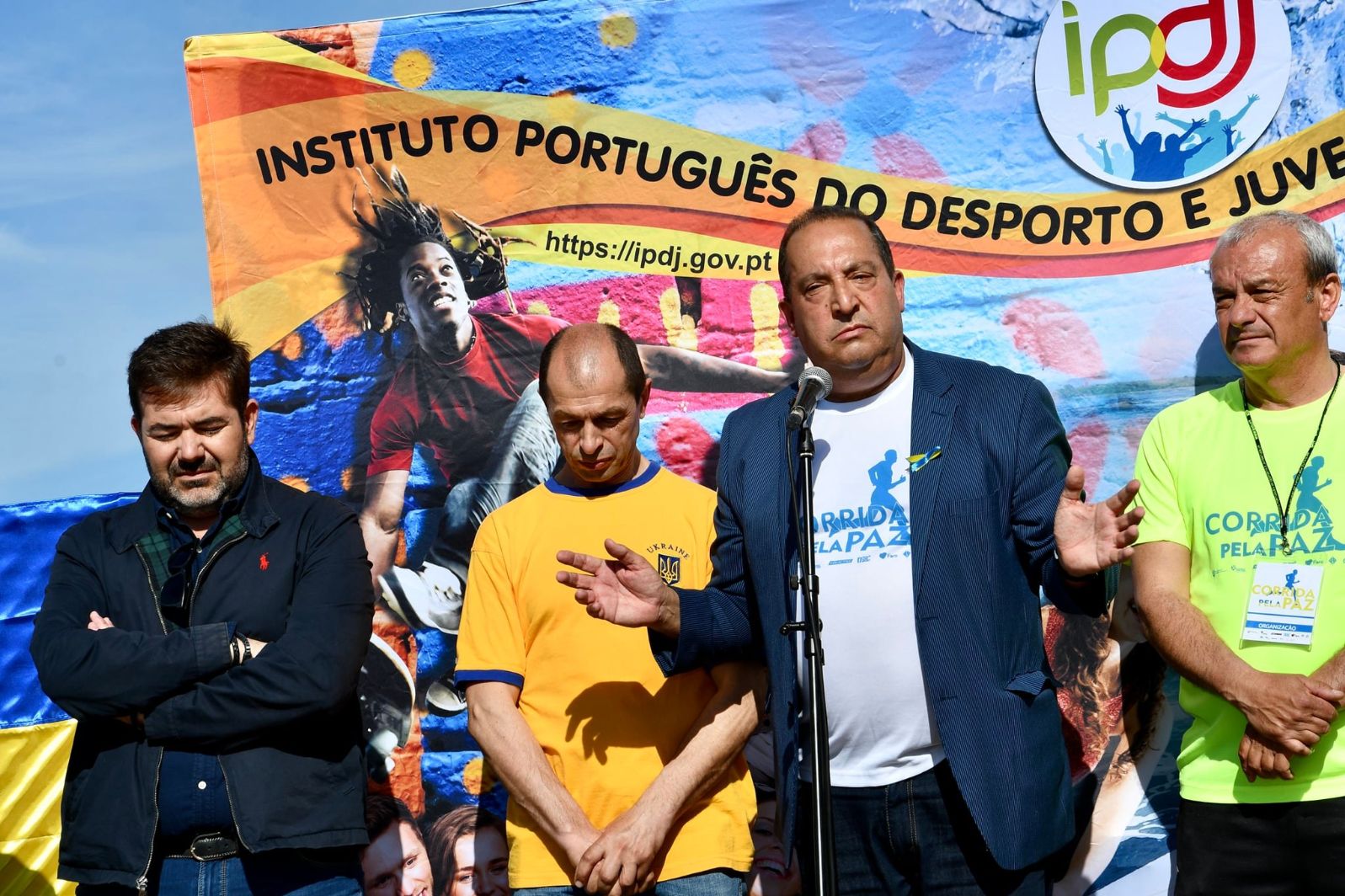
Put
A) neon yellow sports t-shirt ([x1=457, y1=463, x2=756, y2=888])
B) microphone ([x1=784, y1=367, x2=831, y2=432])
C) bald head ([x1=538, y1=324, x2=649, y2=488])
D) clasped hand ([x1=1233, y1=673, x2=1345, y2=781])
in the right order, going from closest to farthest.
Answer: microphone ([x1=784, y1=367, x2=831, y2=432]), clasped hand ([x1=1233, y1=673, x2=1345, y2=781]), neon yellow sports t-shirt ([x1=457, y1=463, x2=756, y2=888]), bald head ([x1=538, y1=324, x2=649, y2=488])

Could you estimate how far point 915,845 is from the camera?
3.01 metres

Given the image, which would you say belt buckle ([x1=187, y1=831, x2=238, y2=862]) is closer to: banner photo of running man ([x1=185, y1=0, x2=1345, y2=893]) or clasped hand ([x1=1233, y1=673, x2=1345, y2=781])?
banner photo of running man ([x1=185, y1=0, x2=1345, y2=893])

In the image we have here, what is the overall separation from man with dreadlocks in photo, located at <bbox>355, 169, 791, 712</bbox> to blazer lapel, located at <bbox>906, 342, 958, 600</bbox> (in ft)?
3.16

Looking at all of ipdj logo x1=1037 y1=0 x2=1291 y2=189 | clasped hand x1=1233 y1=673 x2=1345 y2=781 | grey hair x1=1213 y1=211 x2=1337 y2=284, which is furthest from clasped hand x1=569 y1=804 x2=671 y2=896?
ipdj logo x1=1037 y1=0 x2=1291 y2=189

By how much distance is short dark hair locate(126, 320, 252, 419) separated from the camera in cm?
346

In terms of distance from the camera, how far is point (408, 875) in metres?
4.14

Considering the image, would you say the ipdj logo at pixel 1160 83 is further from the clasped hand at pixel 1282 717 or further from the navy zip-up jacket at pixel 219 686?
the navy zip-up jacket at pixel 219 686

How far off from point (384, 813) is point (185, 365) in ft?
5.04

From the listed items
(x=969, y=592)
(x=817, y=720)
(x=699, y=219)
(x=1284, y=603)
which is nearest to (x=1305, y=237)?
(x=1284, y=603)

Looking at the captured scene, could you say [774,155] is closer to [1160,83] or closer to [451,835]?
[1160,83]

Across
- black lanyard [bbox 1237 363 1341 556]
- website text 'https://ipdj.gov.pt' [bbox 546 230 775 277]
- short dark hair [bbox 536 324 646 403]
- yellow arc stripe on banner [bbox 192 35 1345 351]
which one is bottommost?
black lanyard [bbox 1237 363 1341 556]

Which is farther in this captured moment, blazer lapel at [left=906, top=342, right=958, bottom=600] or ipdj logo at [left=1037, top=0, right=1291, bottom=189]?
ipdj logo at [left=1037, top=0, right=1291, bottom=189]

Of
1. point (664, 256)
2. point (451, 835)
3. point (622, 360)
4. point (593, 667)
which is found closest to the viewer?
point (593, 667)

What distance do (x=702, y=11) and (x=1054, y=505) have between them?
79.6 inches
